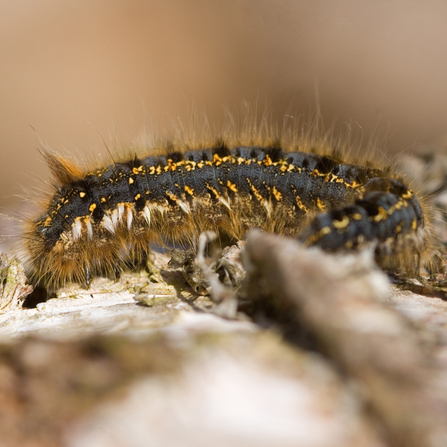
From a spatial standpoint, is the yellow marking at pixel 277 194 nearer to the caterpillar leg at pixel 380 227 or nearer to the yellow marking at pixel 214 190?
the yellow marking at pixel 214 190

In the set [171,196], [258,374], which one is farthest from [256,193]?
[258,374]

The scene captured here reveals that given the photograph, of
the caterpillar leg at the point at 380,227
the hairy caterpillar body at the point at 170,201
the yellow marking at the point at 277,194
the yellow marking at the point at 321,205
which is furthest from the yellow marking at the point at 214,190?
the caterpillar leg at the point at 380,227

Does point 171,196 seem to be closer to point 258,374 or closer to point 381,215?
point 381,215

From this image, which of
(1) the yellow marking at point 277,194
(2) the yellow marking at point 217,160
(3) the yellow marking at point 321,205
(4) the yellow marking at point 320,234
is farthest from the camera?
(2) the yellow marking at point 217,160

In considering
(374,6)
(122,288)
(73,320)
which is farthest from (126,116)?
(73,320)

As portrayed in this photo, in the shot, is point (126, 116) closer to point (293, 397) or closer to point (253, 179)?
point (253, 179)

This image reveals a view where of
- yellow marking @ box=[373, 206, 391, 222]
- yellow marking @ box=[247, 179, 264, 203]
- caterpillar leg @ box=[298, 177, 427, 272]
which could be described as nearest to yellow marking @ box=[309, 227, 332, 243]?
caterpillar leg @ box=[298, 177, 427, 272]

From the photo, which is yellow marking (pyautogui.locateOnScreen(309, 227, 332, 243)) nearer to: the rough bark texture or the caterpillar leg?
the caterpillar leg
